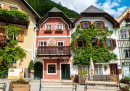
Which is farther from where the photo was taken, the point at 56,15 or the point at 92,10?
the point at 92,10

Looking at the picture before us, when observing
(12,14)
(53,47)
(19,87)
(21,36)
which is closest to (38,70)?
(53,47)

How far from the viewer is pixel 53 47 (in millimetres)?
17016

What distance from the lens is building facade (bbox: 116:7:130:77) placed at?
18016 millimetres

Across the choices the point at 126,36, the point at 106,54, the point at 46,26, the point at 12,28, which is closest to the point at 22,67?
the point at 12,28

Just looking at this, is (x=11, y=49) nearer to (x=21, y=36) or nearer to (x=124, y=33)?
(x=21, y=36)

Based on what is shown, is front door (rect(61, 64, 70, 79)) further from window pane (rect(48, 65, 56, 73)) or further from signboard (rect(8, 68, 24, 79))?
signboard (rect(8, 68, 24, 79))

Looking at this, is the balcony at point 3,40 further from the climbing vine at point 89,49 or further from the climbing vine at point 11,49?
the climbing vine at point 89,49

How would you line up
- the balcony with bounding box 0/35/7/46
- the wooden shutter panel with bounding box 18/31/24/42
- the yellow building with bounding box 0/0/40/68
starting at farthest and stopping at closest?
the wooden shutter panel with bounding box 18/31/24/42 < the yellow building with bounding box 0/0/40/68 < the balcony with bounding box 0/35/7/46

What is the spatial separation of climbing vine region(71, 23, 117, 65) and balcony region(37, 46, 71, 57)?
53.5 inches

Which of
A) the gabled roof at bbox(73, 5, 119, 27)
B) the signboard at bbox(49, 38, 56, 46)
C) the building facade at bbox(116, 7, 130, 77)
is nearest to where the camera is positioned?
the building facade at bbox(116, 7, 130, 77)

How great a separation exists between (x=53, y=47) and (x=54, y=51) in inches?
22.6

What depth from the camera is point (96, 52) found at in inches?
707

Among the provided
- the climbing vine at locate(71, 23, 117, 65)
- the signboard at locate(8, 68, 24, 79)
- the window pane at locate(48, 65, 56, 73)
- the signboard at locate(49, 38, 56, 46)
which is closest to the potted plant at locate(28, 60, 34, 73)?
the signboard at locate(8, 68, 24, 79)

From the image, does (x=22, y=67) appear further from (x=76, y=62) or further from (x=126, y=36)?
(x=126, y=36)
